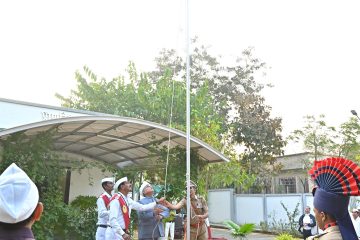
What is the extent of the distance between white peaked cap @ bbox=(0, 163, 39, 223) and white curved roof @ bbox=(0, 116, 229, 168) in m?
6.03

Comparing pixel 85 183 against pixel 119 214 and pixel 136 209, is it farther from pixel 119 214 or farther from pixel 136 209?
pixel 119 214

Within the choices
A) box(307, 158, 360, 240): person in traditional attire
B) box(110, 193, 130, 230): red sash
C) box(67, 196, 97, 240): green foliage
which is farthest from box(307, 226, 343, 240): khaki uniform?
box(67, 196, 97, 240): green foliage

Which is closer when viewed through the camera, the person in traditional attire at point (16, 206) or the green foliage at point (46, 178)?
the person in traditional attire at point (16, 206)

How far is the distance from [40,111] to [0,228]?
361 inches

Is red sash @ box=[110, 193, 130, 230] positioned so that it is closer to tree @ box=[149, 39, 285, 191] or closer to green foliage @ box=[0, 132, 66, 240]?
green foliage @ box=[0, 132, 66, 240]

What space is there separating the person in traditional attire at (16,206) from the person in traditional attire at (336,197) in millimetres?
1554

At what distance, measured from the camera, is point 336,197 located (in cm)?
218

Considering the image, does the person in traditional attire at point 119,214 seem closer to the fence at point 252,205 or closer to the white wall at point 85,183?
the white wall at point 85,183

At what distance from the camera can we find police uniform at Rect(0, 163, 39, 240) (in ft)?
5.68

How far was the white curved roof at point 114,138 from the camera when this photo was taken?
27.3 ft

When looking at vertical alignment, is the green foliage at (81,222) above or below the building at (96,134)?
below

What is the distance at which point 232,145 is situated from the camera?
22.5 m

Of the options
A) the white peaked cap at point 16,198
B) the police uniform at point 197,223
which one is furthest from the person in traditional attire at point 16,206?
the police uniform at point 197,223

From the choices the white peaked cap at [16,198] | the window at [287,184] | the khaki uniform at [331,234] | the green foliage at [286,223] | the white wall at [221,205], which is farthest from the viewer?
the window at [287,184]
